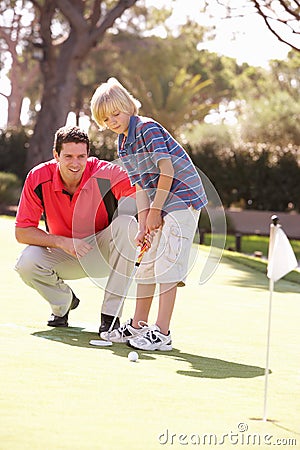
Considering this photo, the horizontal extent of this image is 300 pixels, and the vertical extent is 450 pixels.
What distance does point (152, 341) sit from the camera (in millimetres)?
5629

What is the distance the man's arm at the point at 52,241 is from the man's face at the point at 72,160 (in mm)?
341

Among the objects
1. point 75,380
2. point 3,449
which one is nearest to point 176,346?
point 75,380

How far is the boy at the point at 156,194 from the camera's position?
5.59 meters

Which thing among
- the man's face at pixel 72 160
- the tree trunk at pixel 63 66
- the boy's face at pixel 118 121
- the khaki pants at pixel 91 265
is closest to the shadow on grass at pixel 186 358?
the khaki pants at pixel 91 265

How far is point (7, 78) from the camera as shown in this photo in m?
54.8

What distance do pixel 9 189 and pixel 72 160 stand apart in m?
18.7

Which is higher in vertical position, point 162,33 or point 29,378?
point 162,33

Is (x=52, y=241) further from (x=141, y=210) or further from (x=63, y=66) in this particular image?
(x=63, y=66)

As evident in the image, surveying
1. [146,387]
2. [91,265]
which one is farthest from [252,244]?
[146,387]

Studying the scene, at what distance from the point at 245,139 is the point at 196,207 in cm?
3837

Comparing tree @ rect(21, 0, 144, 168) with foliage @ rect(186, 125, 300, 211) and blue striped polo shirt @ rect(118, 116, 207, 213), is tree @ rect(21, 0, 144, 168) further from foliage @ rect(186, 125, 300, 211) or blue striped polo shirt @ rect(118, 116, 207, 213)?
blue striped polo shirt @ rect(118, 116, 207, 213)

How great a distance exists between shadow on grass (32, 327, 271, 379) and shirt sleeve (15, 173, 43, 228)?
2.08 feet

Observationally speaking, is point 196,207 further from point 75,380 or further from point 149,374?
point 75,380

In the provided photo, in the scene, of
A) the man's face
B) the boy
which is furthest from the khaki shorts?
the man's face
